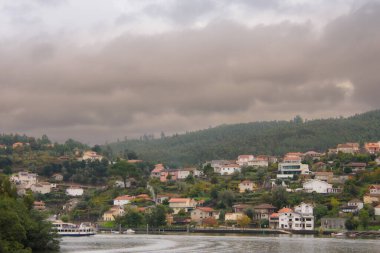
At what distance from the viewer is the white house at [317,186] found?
132 m

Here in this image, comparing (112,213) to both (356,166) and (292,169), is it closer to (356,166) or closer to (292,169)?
(292,169)

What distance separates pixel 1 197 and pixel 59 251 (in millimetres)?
7473

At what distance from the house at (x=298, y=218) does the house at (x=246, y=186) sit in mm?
19404

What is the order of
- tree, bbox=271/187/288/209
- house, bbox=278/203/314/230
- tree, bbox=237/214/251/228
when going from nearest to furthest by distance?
house, bbox=278/203/314/230, tree, bbox=237/214/251/228, tree, bbox=271/187/288/209

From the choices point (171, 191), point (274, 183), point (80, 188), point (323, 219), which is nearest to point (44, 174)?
point (80, 188)

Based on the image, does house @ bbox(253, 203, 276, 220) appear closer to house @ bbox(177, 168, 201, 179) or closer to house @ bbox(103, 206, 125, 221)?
house @ bbox(103, 206, 125, 221)

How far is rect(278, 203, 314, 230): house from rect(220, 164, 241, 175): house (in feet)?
153

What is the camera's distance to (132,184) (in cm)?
15912

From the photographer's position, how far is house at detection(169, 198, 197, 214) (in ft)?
429

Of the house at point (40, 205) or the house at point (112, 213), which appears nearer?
the house at point (112, 213)

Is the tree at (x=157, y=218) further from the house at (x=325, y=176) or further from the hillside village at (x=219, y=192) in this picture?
the house at (x=325, y=176)

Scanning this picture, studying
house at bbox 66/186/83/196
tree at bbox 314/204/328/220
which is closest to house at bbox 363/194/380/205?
tree at bbox 314/204/328/220

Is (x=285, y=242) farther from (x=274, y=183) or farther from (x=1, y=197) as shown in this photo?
(x=274, y=183)

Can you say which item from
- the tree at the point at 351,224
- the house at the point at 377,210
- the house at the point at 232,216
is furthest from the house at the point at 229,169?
the tree at the point at 351,224
